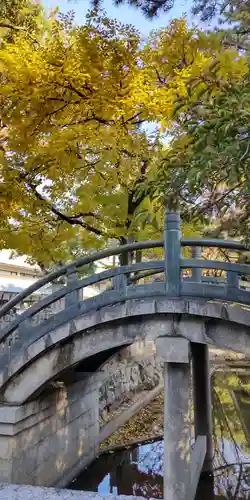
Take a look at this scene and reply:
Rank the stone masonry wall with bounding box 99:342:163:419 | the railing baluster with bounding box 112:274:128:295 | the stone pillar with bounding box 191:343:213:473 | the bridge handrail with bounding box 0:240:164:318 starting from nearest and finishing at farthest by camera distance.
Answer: the railing baluster with bounding box 112:274:128:295, the bridge handrail with bounding box 0:240:164:318, the stone pillar with bounding box 191:343:213:473, the stone masonry wall with bounding box 99:342:163:419

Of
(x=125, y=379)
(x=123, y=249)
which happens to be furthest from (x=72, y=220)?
(x=125, y=379)

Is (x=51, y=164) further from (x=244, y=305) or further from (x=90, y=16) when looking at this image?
(x=244, y=305)

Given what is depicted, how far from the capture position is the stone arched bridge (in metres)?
6.18

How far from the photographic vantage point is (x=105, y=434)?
12.1m

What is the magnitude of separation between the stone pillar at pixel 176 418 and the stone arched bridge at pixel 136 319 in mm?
17

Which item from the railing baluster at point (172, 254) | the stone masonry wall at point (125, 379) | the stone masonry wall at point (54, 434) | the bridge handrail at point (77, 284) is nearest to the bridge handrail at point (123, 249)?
the railing baluster at point (172, 254)

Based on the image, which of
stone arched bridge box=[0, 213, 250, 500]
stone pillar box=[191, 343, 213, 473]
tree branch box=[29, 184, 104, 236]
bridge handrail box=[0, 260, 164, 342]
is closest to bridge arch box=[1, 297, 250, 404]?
stone arched bridge box=[0, 213, 250, 500]

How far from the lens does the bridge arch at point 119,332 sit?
619cm

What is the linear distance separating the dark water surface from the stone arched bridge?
2.20 meters

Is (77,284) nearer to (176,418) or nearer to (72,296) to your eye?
(72,296)

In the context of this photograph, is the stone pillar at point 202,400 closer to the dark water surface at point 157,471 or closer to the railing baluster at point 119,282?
the dark water surface at point 157,471

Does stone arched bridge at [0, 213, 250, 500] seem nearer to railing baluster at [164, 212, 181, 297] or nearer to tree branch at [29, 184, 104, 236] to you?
railing baluster at [164, 212, 181, 297]

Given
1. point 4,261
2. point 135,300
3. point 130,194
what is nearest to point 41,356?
point 135,300

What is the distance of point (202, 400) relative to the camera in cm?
1048
